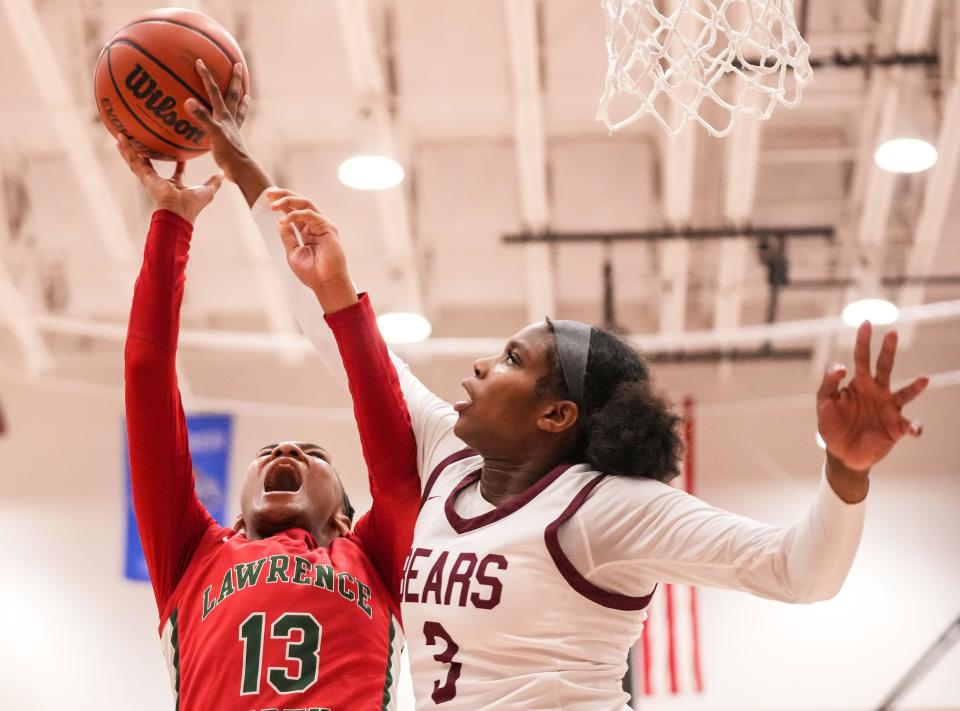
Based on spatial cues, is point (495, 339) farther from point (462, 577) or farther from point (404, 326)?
point (462, 577)

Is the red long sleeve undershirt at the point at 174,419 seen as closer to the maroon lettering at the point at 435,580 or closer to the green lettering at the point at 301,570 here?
the green lettering at the point at 301,570

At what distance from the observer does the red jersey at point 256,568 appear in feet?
8.54

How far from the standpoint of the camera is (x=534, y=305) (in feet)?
34.4

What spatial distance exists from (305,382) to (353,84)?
161 inches

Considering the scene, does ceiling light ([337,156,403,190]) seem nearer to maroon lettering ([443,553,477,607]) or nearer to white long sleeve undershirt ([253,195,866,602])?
white long sleeve undershirt ([253,195,866,602])

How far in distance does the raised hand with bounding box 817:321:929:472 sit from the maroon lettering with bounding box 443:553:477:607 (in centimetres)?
68

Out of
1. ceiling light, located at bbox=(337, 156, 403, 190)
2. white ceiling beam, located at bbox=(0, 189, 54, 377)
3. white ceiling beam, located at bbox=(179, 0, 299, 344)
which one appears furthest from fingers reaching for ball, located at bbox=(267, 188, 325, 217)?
white ceiling beam, located at bbox=(0, 189, 54, 377)

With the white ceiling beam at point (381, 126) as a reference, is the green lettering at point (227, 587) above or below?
below

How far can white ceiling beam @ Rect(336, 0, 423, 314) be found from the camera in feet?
25.3

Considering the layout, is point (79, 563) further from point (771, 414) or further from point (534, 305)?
point (771, 414)

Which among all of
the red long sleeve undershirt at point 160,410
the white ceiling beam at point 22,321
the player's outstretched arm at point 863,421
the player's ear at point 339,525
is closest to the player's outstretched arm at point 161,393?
the red long sleeve undershirt at point 160,410

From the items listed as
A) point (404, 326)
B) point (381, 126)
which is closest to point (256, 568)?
point (381, 126)

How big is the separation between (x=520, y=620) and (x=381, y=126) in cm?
662

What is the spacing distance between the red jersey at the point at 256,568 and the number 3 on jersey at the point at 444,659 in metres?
0.47
